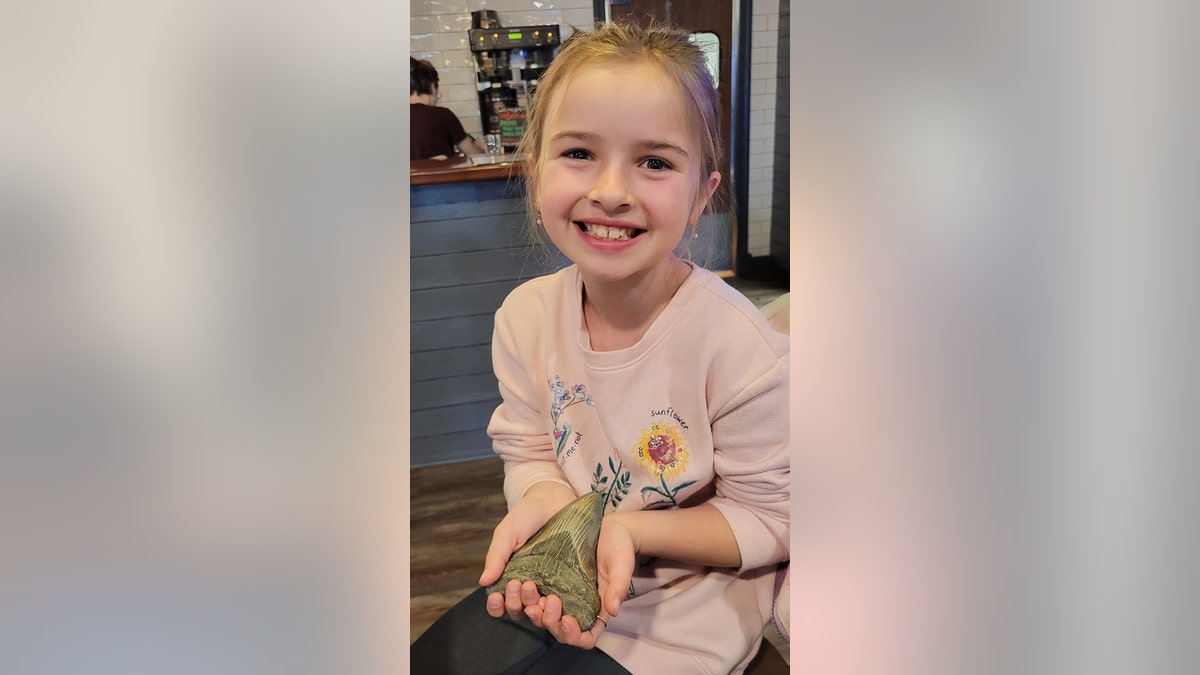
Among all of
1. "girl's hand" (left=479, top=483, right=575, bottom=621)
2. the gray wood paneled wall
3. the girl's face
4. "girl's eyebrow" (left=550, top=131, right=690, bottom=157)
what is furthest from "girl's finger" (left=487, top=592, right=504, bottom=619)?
"girl's eyebrow" (left=550, top=131, right=690, bottom=157)

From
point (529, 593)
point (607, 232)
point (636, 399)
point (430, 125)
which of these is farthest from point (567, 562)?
point (430, 125)

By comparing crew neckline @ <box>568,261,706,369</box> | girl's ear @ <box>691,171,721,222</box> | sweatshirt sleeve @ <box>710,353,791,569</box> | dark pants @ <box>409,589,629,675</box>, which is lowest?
dark pants @ <box>409,589,629,675</box>

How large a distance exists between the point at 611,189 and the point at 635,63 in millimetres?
103

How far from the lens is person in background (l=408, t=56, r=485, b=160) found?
31.9 inches

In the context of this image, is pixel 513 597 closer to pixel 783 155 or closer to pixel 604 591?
pixel 604 591

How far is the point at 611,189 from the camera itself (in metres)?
0.81

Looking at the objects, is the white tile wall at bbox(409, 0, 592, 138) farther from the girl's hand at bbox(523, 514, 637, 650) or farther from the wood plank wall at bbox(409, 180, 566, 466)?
the girl's hand at bbox(523, 514, 637, 650)

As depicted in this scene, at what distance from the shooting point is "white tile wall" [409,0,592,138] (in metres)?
0.81

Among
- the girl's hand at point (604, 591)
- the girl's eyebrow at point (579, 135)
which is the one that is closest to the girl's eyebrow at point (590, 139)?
the girl's eyebrow at point (579, 135)

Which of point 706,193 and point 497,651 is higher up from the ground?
point 706,193

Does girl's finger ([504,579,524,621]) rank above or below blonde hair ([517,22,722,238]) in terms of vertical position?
below
